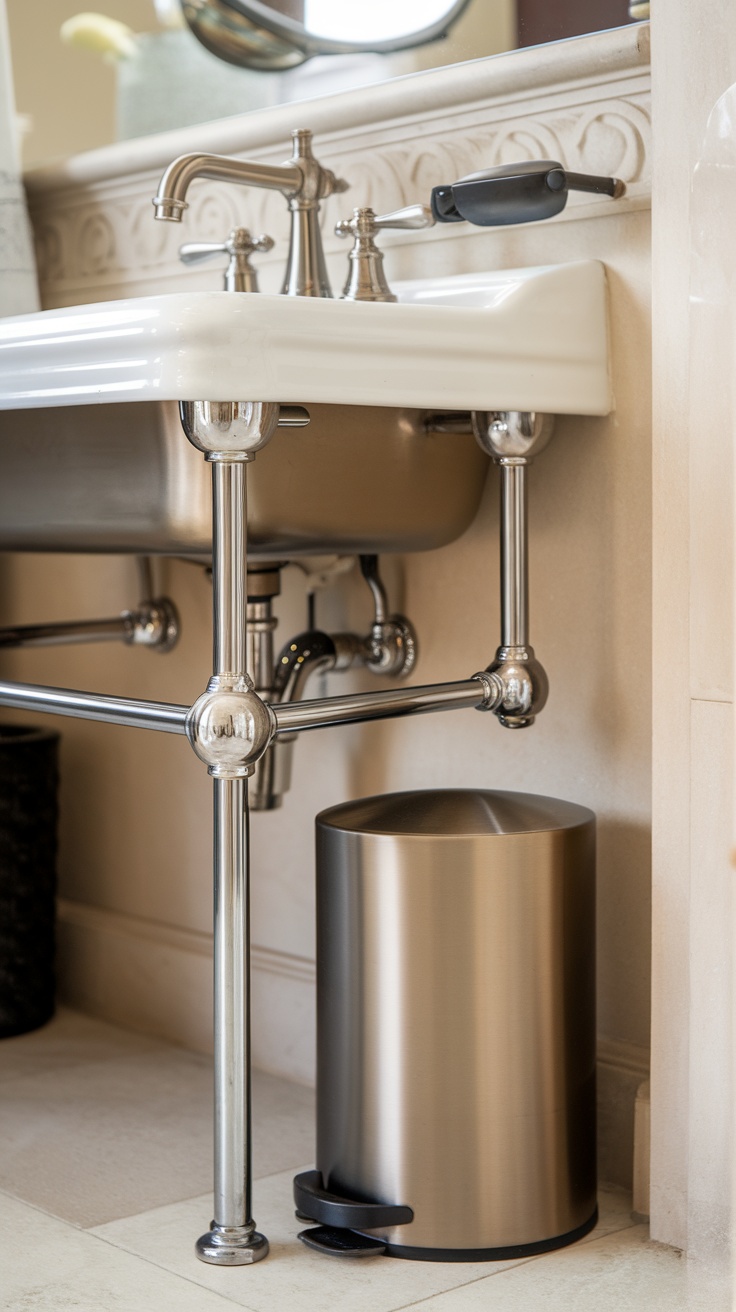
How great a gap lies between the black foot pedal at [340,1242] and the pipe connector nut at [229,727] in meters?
0.37

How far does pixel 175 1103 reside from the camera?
1.48m

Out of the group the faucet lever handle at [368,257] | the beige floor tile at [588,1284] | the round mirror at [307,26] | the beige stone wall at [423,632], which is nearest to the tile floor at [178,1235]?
the beige floor tile at [588,1284]

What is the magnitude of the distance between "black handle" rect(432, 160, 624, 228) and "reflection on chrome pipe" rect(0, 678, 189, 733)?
0.47m

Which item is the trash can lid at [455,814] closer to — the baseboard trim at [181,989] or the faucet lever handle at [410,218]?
the baseboard trim at [181,989]

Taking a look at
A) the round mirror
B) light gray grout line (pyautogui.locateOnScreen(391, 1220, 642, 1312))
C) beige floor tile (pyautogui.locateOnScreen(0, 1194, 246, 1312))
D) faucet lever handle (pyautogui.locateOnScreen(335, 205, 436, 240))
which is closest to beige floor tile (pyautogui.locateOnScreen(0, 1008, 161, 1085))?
beige floor tile (pyautogui.locateOnScreen(0, 1194, 246, 1312))

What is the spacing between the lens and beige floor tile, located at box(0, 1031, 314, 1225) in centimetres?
126

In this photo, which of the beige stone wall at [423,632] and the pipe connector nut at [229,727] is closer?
the pipe connector nut at [229,727]

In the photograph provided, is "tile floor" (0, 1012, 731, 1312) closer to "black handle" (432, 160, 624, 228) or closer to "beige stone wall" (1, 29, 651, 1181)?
"beige stone wall" (1, 29, 651, 1181)

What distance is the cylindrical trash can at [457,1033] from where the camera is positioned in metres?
1.11

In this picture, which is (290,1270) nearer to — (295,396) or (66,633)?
(295,396)

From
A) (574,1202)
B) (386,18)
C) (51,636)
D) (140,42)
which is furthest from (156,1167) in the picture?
(140,42)

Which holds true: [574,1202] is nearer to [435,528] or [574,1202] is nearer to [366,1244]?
[366,1244]

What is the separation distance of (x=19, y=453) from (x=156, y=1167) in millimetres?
624

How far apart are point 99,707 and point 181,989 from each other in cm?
63
